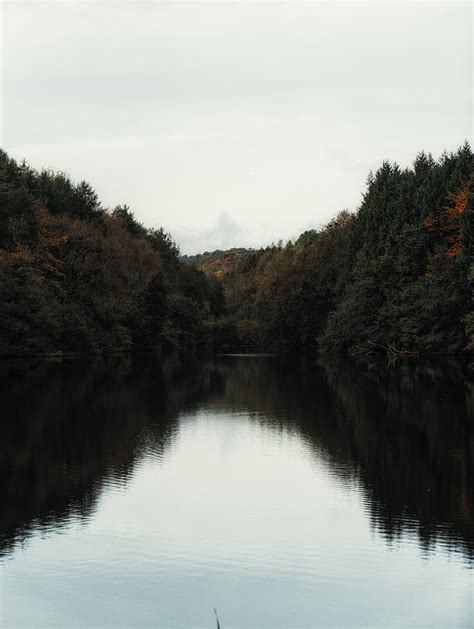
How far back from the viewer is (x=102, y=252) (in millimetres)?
74500

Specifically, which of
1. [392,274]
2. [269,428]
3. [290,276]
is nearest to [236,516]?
[269,428]

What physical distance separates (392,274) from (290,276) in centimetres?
2500

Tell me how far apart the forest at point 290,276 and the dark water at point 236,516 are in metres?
29.6

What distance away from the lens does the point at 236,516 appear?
45.8 feet

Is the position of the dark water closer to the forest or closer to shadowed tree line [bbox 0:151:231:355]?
the forest

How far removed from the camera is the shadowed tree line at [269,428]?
14.0 meters

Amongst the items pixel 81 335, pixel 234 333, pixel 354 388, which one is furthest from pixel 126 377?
pixel 234 333

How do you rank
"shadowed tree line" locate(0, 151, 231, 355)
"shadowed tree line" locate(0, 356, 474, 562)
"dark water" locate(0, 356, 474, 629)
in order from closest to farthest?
"dark water" locate(0, 356, 474, 629) → "shadowed tree line" locate(0, 356, 474, 562) → "shadowed tree line" locate(0, 151, 231, 355)

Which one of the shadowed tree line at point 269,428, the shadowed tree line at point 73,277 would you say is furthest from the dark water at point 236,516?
the shadowed tree line at point 73,277

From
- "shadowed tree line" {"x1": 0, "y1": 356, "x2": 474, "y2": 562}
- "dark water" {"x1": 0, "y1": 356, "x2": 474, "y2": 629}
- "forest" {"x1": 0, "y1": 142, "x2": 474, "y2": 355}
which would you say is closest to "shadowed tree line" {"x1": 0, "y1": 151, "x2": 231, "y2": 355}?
"forest" {"x1": 0, "y1": 142, "x2": 474, "y2": 355}

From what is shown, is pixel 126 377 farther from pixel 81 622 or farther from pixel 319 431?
pixel 81 622

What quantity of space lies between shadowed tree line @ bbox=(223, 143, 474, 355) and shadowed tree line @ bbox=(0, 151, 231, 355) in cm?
1480

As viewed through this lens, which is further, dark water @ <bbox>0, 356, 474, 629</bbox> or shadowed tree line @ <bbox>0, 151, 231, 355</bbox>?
shadowed tree line @ <bbox>0, 151, 231, 355</bbox>

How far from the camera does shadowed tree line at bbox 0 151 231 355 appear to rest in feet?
196
